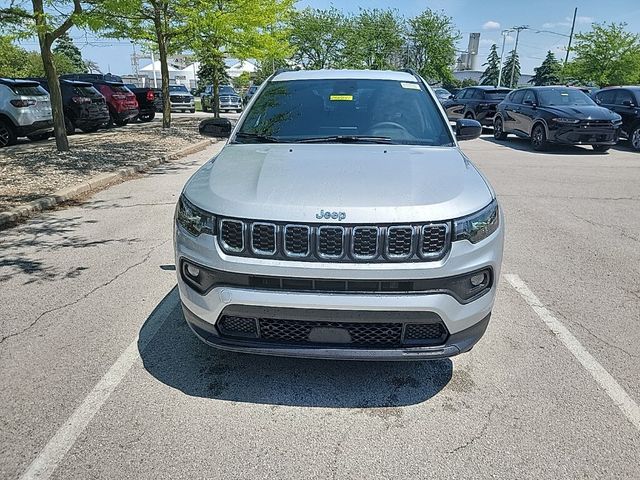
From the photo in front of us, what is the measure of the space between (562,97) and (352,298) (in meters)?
14.0

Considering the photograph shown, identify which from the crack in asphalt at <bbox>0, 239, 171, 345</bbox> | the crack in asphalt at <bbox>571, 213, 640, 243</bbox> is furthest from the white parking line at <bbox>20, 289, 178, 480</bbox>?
the crack in asphalt at <bbox>571, 213, 640, 243</bbox>

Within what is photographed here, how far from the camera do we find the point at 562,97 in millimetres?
13852

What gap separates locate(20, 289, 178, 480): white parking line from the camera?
2268mm

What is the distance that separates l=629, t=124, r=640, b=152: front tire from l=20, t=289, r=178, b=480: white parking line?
49.6 feet

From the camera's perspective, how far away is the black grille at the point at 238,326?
2.56 m

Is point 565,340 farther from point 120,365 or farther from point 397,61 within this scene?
point 397,61

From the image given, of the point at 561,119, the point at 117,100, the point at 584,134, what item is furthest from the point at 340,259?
the point at 117,100

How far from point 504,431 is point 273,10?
16228mm

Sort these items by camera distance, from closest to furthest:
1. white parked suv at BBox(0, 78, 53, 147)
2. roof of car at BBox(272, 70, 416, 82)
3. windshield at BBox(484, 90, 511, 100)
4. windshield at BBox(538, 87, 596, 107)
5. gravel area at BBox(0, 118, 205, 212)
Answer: roof of car at BBox(272, 70, 416, 82) → gravel area at BBox(0, 118, 205, 212) → white parked suv at BBox(0, 78, 53, 147) → windshield at BBox(538, 87, 596, 107) → windshield at BBox(484, 90, 511, 100)

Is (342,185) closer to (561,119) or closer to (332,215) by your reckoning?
(332,215)

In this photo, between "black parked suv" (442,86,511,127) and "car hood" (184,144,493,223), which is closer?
"car hood" (184,144,493,223)

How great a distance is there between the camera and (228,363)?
123 inches

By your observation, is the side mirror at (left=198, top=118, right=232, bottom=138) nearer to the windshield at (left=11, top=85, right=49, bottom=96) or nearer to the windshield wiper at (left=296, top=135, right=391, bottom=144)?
the windshield wiper at (left=296, top=135, right=391, bottom=144)

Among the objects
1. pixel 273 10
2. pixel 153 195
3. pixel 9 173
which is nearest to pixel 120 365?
pixel 153 195
